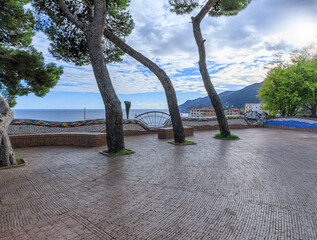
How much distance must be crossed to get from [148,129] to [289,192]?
7.51 metres

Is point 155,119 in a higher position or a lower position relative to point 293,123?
higher

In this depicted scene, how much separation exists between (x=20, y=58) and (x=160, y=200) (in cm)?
711

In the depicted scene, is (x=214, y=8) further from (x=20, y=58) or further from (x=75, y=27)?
(x=20, y=58)

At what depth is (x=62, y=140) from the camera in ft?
21.4

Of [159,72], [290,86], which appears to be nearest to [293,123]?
[290,86]

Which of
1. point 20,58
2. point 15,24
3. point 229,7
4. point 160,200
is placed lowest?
point 160,200

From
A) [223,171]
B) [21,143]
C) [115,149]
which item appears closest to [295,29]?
[223,171]

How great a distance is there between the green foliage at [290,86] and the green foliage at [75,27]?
11517 mm

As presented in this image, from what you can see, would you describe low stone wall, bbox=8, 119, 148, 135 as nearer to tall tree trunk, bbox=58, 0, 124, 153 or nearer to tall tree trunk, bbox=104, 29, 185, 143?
tall tree trunk, bbox=104, 29, 185, 143

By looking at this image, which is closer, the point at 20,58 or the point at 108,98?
the point at 108,98

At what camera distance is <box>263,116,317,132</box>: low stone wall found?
35.8 feet

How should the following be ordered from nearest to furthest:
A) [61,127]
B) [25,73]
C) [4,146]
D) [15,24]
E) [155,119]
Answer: [4,146] < [15,24] < [25,73] < [61,127] < [155,119]

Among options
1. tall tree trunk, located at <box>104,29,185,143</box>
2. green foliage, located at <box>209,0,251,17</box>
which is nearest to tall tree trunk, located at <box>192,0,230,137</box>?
green foliage, located at <box>209,0,251,17</box>

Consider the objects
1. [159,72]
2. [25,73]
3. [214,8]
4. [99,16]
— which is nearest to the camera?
[99,16]
